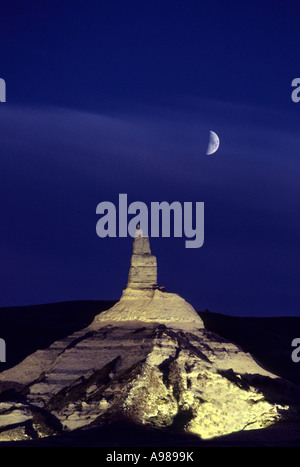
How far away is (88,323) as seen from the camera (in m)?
118

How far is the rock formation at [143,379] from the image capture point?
62.0 metres

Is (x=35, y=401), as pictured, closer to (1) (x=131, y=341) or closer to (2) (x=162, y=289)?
(1) (x=131, y=341)

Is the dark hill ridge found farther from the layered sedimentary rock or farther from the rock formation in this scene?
the rock formation

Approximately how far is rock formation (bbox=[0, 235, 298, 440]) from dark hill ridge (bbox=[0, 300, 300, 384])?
25.7m

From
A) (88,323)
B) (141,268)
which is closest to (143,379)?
(141,268)

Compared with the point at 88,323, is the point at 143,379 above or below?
below

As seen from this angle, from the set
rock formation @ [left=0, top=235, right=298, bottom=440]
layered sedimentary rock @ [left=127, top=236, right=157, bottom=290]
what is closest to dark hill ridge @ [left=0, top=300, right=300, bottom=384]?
layered sedimentary rock @ [left=127, top=236, right=157, bottom=290]

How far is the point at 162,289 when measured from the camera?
71.0m

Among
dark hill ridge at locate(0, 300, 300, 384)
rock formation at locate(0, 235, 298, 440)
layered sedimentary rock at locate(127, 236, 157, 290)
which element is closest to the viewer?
rock formation at locate(0, 235, 298, 440)

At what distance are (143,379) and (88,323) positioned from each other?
2203 inches

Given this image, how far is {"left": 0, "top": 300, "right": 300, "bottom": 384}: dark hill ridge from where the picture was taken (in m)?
104

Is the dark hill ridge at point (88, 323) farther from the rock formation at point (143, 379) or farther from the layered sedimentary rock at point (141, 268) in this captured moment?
the rock formation at point (143, 379)

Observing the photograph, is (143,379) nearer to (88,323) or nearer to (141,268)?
(141,268)

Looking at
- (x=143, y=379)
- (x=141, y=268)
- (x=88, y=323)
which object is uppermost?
(x=141, y=268)
